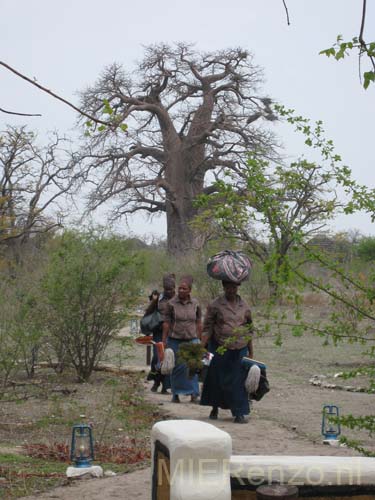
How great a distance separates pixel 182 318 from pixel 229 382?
1.66 metres

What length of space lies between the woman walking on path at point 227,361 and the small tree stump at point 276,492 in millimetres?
5447

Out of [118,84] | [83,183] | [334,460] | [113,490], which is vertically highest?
[118,84]

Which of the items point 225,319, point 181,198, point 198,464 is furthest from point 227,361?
point 181,198

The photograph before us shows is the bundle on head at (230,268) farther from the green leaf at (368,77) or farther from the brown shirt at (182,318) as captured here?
the green leaf at (368,77)

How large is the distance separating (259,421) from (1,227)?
2518 cm

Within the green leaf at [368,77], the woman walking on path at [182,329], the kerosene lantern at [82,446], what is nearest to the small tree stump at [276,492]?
the green leaf at [368,77]

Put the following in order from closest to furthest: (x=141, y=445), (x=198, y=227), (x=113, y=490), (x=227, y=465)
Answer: (x=227, y=465) → (x=113, y=490) → (x=141, y=445) → (x=198, y=227)

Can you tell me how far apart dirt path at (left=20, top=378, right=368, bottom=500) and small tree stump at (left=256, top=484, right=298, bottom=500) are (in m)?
2.23

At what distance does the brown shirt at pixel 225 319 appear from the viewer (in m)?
9.72

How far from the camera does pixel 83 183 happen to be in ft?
122

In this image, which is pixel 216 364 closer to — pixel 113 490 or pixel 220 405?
pixel 220 405

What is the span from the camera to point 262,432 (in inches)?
366

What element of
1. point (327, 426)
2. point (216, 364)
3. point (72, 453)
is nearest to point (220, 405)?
point (216, 364)

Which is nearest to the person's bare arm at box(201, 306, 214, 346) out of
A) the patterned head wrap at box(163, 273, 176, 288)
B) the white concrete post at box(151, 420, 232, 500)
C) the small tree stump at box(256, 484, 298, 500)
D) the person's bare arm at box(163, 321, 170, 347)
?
the person's bare arm at box(163, 321, 170, 347)
